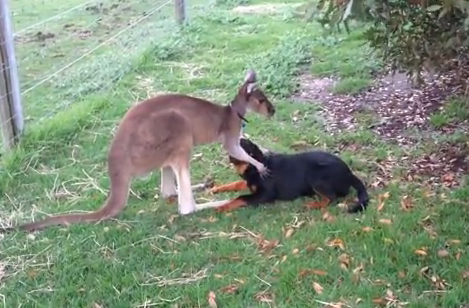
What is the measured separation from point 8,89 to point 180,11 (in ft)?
13.9

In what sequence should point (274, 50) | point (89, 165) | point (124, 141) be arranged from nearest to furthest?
point (124, 141) < point (89, 165) < point (274, 50)

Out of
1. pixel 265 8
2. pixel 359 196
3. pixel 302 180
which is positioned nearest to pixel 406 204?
pixel 359 196

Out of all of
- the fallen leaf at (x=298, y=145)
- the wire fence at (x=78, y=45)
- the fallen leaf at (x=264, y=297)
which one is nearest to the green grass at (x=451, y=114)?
the fallen leaf at (x=298, y=145)

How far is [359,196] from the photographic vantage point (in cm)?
462

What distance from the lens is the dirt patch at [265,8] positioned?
10.7 metres

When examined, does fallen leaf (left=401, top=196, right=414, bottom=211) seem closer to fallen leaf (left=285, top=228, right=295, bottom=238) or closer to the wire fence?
fallen leaf (left=285, top=228, right=295, bottom=238)

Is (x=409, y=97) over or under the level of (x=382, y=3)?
under

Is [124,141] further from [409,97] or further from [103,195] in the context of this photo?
[409,97]

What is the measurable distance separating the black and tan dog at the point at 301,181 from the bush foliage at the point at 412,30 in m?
0.72

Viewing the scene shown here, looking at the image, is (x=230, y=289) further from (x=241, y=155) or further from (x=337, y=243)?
(x=241, y=155)

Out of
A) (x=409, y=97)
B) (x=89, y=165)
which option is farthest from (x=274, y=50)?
(x=89, y=165)

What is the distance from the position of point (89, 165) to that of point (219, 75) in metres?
2.34

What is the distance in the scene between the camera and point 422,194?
15.5ft

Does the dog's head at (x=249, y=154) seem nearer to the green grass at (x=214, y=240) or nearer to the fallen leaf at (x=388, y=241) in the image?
the green grass at (x=214, y=240)
